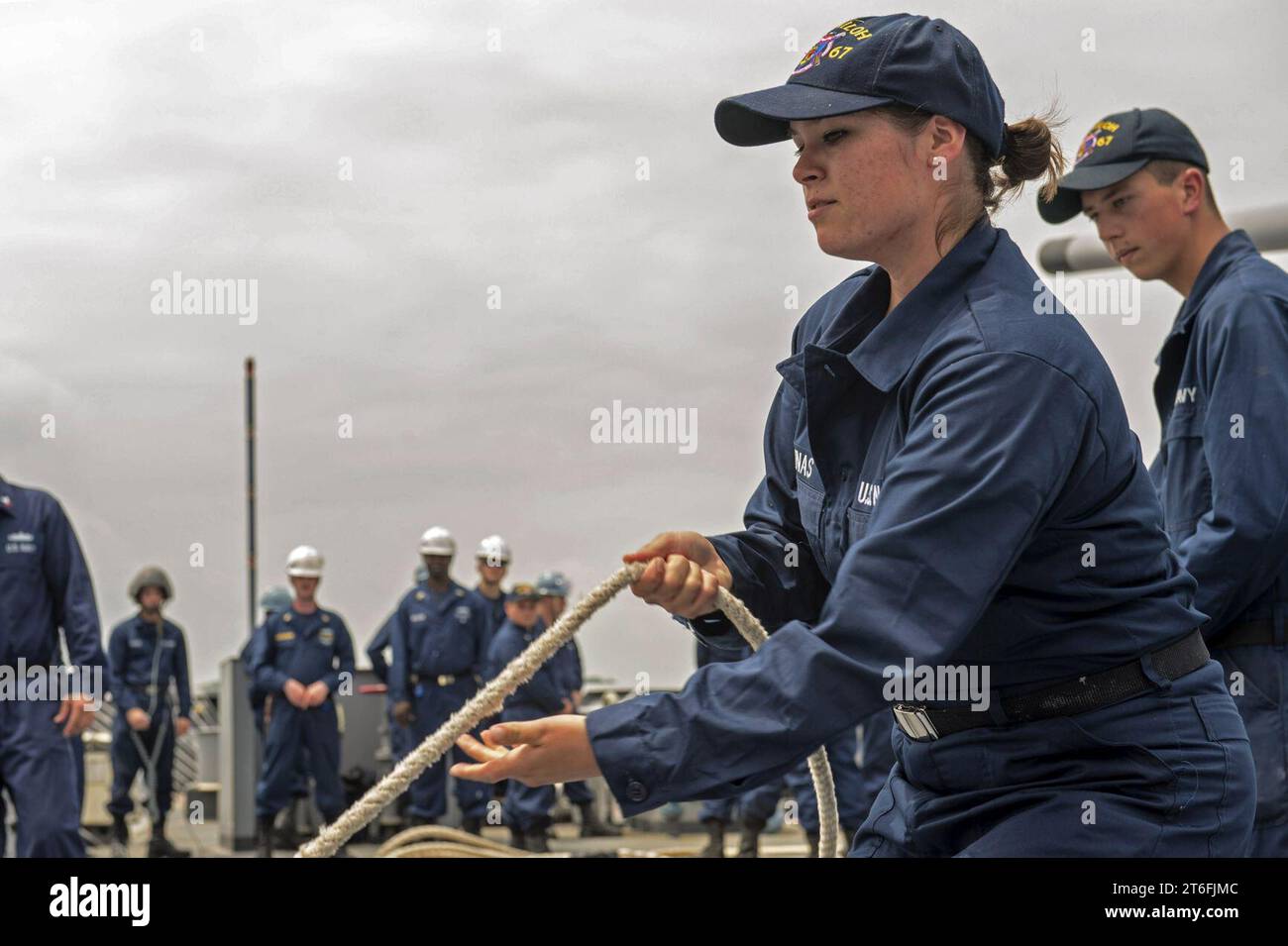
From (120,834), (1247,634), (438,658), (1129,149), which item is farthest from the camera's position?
(120,834)

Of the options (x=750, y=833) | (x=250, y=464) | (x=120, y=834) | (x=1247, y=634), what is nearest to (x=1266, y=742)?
(x=1247, y=634)

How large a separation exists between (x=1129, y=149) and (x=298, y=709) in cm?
784

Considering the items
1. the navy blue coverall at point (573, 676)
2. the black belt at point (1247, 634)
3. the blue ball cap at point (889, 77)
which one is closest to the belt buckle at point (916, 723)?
the blue ball cap at point (889, 77)

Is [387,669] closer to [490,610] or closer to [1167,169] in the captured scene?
[490,610]

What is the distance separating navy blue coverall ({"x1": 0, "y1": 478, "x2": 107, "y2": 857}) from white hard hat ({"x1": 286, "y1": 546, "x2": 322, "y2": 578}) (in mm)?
4991

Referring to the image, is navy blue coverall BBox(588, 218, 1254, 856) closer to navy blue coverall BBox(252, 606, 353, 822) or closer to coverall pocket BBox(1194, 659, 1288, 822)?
coverall pocket BBox(1194, 659, 1288, 822)

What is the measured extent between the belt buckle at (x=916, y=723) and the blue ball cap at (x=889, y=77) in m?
0.69

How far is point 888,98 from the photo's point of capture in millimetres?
1849

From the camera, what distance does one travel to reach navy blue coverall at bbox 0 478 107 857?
4.93 m

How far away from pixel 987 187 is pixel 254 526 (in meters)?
16.0

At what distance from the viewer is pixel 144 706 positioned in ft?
33.7

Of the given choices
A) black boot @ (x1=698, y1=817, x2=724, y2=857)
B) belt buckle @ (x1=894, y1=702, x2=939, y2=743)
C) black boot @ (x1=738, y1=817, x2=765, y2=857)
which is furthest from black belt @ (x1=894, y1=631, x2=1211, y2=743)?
black boot @ (x1=698, y1=817, x2=724, y2=857)
